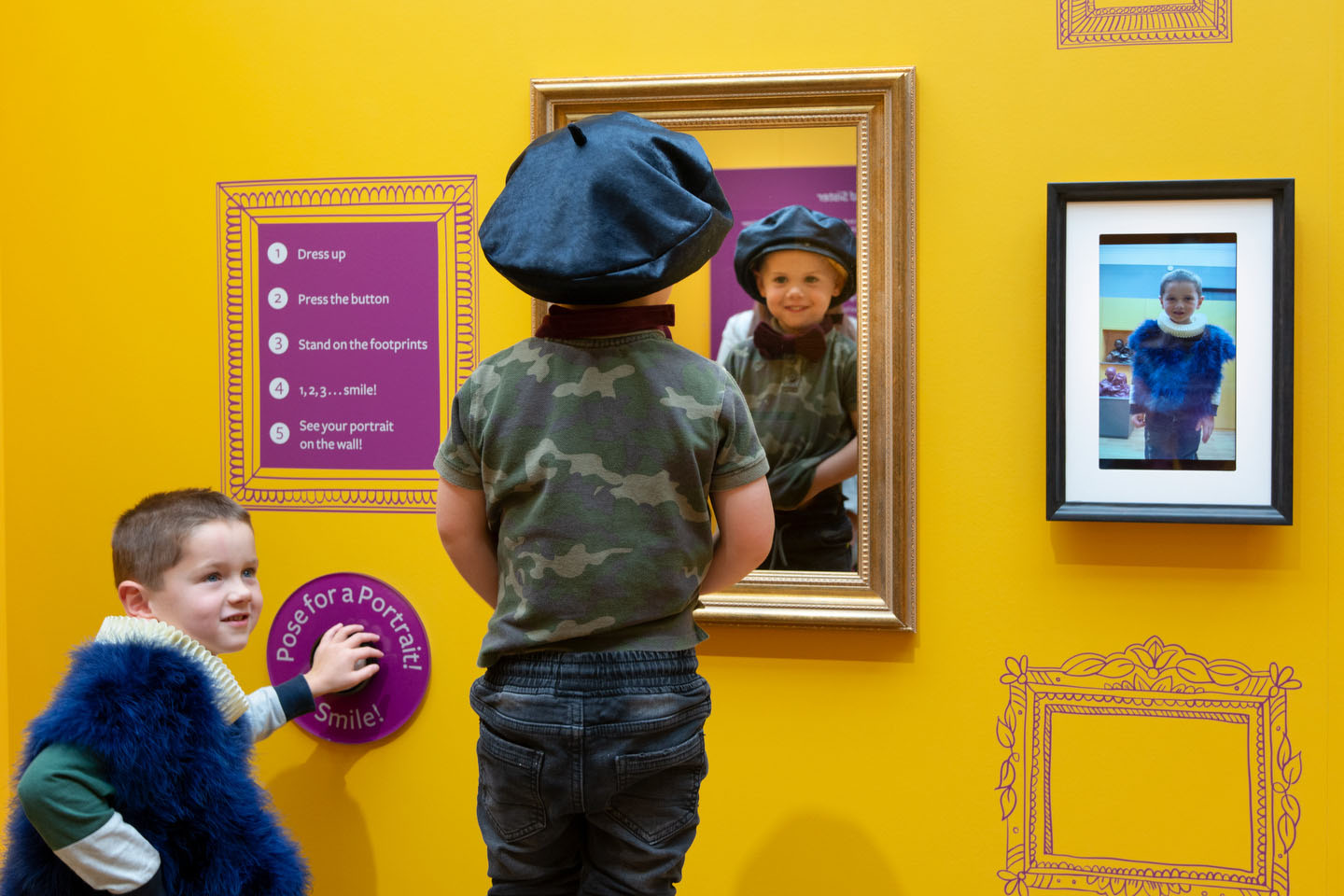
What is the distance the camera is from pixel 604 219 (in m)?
1.23

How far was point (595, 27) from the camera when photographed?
1.93m

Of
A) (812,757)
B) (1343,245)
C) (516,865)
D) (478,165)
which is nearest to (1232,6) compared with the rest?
(1343,245)

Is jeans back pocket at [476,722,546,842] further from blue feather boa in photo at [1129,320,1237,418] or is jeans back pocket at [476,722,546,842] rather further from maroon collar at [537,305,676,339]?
blue feather boa in photo at [1129,320,1237,418]

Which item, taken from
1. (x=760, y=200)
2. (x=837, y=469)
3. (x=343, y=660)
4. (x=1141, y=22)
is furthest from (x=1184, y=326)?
(x=343, y=660)

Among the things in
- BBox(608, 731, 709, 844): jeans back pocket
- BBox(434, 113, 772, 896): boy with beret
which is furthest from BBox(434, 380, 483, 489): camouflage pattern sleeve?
BBox(608, 731, 709, 844): jeans back pocket

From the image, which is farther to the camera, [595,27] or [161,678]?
[595,27]

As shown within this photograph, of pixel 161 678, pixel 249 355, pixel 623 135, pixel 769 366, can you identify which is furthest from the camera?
pixel 249 355

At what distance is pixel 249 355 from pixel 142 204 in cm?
38

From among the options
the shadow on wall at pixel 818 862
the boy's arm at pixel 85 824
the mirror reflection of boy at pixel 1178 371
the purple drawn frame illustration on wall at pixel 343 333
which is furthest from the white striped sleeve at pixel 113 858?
the mirror reflection of boy at pixel 1178 371

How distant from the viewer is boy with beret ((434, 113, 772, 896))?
124 cm

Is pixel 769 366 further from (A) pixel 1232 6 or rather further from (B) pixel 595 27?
(A) pixel 1232 6

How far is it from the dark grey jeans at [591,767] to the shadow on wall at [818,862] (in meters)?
0.63

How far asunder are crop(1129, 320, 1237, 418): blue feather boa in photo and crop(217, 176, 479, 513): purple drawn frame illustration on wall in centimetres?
121

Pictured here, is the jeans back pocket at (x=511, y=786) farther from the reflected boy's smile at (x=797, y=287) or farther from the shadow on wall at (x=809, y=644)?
the reflected boy's smile at (x=797, y=287)
